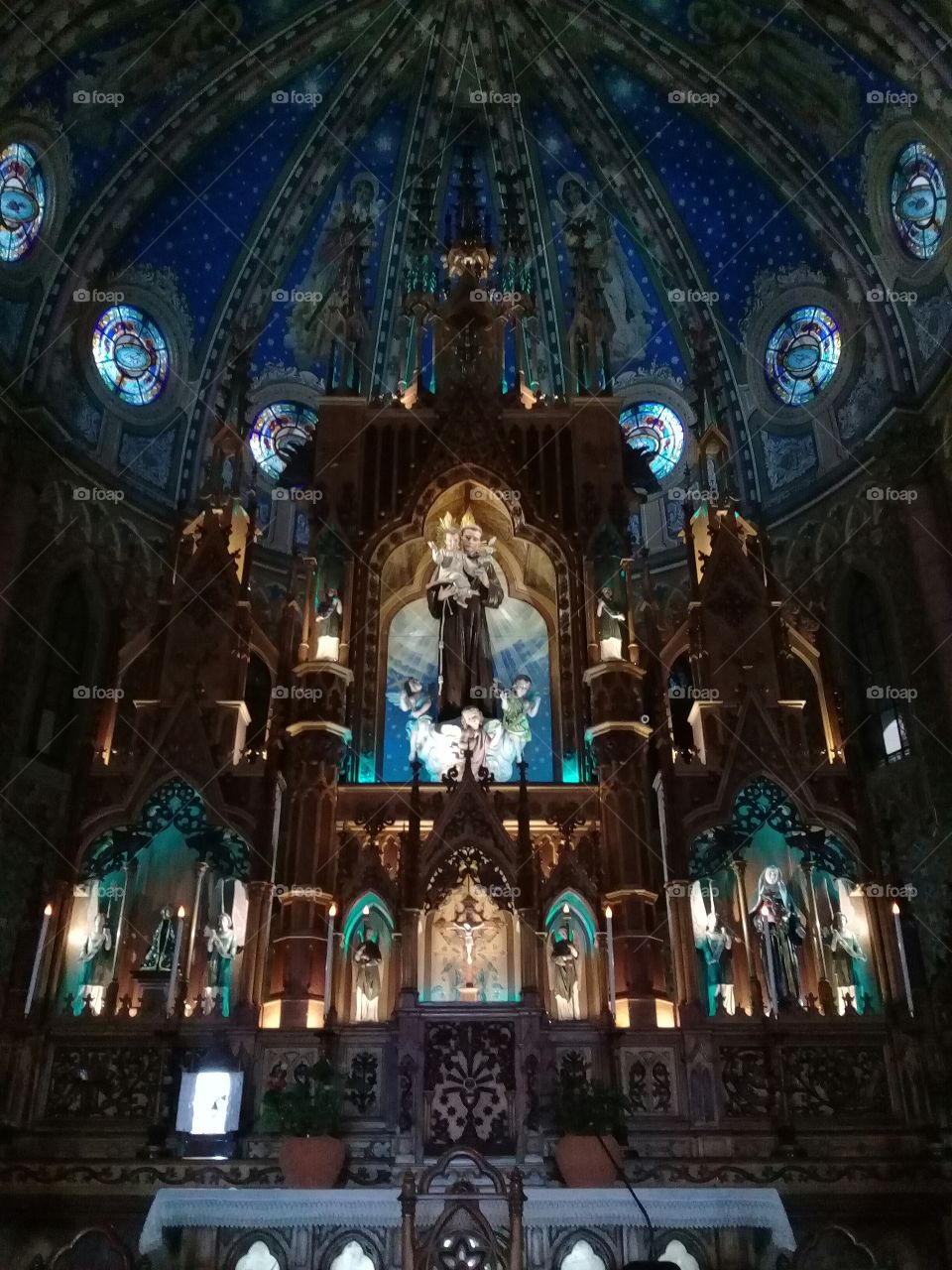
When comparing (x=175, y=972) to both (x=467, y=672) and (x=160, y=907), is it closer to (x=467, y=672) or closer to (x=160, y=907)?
(x=160, y=907)

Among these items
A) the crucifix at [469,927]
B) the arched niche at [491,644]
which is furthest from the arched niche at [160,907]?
the arched niche at [491,644]

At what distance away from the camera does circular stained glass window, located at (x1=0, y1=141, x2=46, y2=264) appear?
67.8 feet

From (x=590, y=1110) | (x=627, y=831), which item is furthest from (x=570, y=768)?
(x=590, y=1110)

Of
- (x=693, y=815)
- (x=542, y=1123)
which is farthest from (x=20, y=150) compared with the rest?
(x=542, y=1123)

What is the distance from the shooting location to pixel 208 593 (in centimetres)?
1739

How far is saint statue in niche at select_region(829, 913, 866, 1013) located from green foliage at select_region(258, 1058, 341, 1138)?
21.3 ft

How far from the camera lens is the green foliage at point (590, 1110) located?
1116cm

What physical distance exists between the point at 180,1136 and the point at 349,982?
2687 mm

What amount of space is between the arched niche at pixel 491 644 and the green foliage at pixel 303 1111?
5796 mm

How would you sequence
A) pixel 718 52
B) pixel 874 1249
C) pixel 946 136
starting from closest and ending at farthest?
pixel 874 1249 < pixel 946 136 < pixel 718 52

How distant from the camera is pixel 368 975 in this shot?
1455 centimetres

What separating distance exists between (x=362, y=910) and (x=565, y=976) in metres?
2.70

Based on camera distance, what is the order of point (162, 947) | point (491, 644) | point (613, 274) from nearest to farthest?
point (162, 947)
point (491, 644)
point (613, 274)

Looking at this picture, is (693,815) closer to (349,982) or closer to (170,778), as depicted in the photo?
(349,982)
